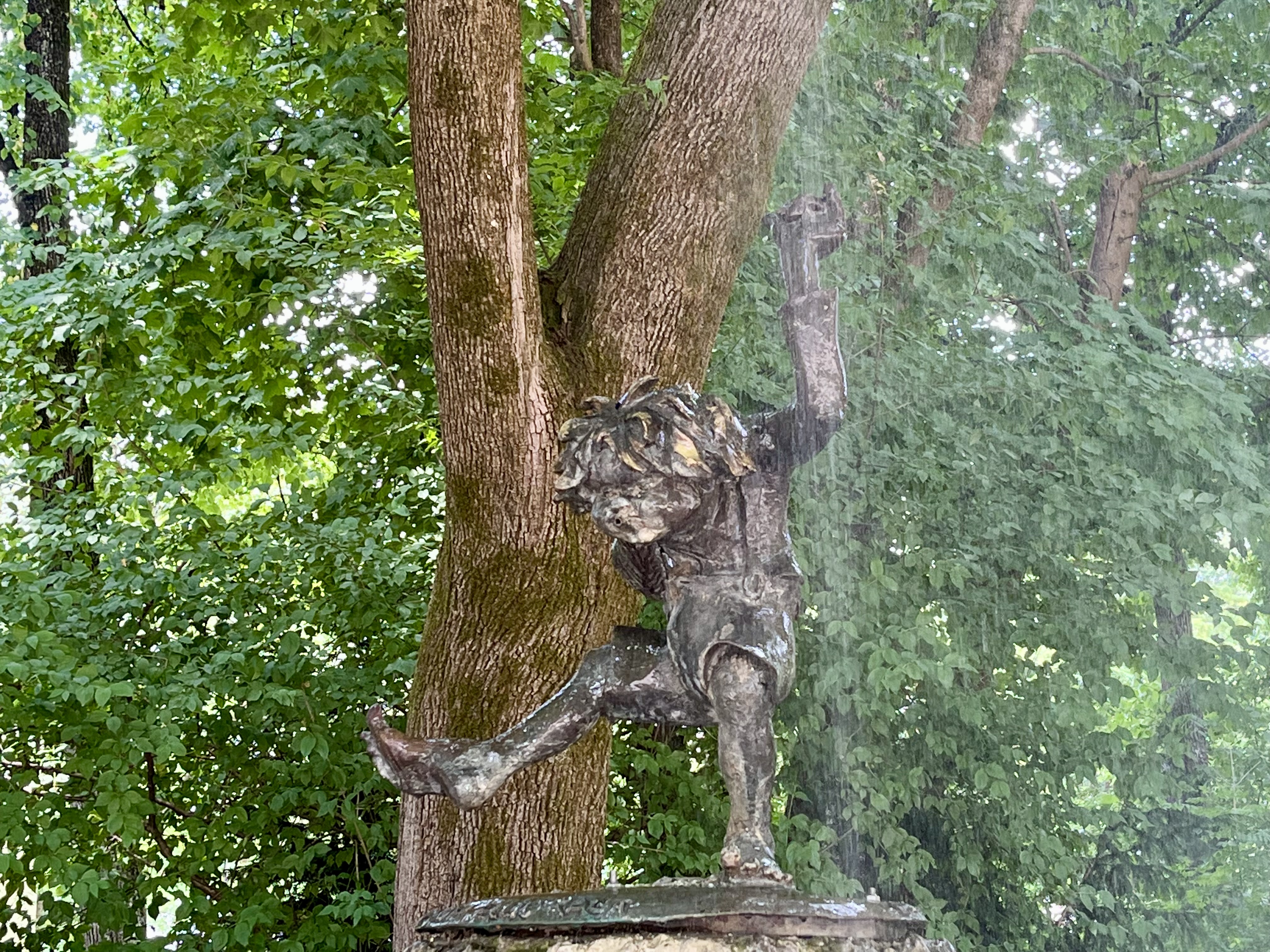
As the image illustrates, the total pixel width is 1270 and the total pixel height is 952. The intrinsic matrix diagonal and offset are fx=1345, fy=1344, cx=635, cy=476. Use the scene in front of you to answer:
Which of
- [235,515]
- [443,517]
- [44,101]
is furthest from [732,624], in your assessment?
[44,101]

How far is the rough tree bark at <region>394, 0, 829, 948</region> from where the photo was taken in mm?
3459

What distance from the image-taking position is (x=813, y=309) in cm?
233

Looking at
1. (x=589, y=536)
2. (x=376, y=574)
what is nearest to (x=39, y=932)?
(x=376, y=574)

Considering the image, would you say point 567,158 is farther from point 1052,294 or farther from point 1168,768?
point 1168,768

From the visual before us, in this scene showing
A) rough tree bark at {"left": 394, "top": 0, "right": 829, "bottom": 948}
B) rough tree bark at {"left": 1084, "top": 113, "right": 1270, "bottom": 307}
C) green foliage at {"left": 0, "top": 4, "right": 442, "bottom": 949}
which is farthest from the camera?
rough tree bark at {"left": 1084, "top": 113, "right": 1270, "bottom": 307}

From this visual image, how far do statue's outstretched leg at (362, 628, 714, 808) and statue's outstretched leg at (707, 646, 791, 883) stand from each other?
0.29 feet

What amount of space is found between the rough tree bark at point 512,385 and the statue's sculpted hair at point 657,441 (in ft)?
3.83

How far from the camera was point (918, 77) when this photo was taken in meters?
7.72

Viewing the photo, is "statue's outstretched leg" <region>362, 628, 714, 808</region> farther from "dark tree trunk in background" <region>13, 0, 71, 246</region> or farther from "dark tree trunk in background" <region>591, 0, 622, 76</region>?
"dark tree trunk in background" <region>13, 0, 71, 246</region>

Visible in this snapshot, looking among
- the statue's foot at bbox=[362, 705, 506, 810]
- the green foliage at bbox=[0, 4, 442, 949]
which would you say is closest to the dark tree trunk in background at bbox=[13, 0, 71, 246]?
the green foliage at bbox=[0, 4, 442, 949]

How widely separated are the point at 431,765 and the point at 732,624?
604 millimetres

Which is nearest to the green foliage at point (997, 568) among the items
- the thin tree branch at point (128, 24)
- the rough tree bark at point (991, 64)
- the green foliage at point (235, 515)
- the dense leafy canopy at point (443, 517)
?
the dense leafy canopy at point (443, 517)

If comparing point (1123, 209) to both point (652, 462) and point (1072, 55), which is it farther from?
point (652, 462)

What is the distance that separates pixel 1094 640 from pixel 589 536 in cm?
353
